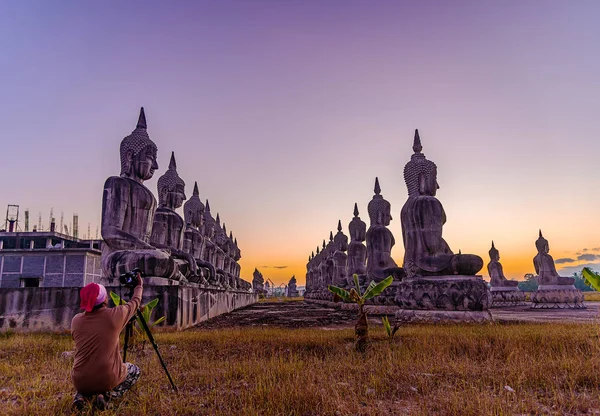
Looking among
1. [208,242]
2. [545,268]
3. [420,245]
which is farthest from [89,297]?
[545,268]

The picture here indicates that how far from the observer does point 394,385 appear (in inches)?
146

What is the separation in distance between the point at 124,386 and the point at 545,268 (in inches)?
830

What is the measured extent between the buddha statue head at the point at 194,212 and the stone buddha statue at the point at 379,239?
8.63 meters

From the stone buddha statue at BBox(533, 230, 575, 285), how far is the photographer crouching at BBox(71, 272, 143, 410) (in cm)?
2070

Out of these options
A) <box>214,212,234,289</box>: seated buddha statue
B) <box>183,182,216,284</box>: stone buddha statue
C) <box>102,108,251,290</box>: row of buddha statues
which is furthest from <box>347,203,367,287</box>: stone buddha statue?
<box>102,108,251,290</box>: row of buddha statues

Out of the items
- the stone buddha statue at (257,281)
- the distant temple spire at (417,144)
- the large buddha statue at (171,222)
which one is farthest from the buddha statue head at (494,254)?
the stone buddha statue at (257,281)

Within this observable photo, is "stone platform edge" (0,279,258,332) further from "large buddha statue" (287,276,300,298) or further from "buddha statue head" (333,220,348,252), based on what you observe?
"large buddha statue" (287,276,300,298)

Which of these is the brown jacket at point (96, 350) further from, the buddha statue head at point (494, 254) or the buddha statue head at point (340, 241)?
the buddha statue head at point (494, 254)

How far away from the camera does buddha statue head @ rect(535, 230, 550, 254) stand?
66.2ft

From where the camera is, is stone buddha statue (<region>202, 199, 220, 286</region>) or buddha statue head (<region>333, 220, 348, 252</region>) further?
buddha statue head (<region>333, 220, 348, 252</region>)

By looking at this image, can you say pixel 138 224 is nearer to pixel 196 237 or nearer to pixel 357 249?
pixel 196 237

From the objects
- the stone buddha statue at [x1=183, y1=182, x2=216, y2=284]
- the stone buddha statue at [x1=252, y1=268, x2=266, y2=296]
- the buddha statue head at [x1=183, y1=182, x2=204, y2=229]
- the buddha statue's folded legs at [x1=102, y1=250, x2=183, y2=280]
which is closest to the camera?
the buddha statue's folded legs at [x1=102, y1=250, x2=183, y2=280]

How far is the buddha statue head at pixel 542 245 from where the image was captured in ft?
66.2

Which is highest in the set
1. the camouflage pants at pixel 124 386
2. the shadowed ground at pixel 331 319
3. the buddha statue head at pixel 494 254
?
the buddha statue head at pixel 494 254
